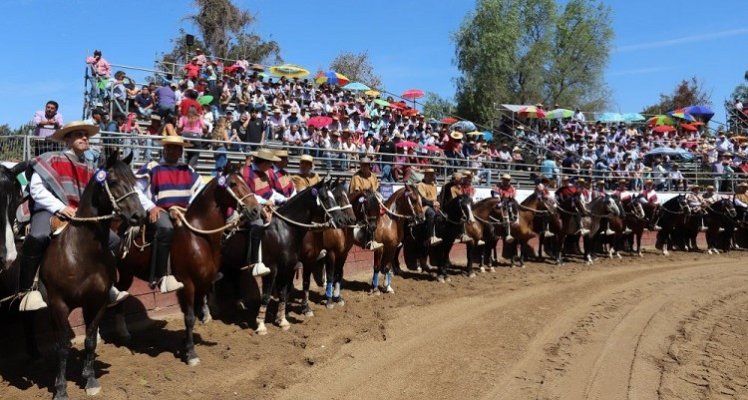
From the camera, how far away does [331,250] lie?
11414 millimetres

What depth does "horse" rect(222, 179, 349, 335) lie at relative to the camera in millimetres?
9586

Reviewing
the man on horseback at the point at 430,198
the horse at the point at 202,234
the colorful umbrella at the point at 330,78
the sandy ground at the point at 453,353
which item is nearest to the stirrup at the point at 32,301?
the sandy ground at the point at 453,353

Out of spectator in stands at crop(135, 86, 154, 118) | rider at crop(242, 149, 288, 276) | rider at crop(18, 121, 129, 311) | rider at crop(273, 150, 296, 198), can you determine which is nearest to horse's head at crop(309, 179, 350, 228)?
rider at crop(242, 149, 288, 276)

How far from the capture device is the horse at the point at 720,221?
23172 millimetres

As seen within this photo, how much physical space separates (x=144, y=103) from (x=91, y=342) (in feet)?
38.8

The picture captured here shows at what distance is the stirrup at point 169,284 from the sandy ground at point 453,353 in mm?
931

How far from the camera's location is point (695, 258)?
21.1 meters

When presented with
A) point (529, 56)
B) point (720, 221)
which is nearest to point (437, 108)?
point (529, 56)

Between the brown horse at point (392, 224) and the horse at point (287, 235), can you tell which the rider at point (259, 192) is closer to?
the horse at point (287, 235)

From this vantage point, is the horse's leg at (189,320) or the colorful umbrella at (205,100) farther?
the colorful umbrella at (205,100)

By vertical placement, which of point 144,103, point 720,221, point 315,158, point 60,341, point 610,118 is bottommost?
point 60,341

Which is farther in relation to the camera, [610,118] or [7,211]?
[610,118]

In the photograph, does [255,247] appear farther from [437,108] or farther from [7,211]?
[437,108]

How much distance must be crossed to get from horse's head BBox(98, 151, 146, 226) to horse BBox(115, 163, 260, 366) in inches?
59.8
